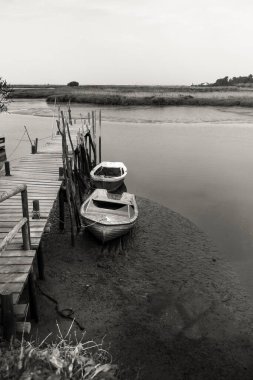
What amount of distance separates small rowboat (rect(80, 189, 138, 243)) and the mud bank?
1.99 feet

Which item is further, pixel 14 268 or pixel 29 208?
pixel 29 208

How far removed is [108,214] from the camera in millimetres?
12328

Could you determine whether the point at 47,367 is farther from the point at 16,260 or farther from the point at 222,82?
the point at 222,82

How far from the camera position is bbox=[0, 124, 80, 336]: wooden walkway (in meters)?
6.01

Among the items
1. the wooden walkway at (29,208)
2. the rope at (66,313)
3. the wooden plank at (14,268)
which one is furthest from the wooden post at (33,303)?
the wooden plank at (14,268)

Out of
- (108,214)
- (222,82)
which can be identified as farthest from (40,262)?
(222,82)

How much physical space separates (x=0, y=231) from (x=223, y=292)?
19.1 ft

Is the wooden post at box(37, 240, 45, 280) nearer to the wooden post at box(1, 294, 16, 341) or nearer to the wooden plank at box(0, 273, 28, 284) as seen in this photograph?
the wooden plank at box(0, 273, 28, 284)

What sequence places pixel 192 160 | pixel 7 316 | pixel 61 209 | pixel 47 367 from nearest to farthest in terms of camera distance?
pixel 47 367
pixel 7 316
pixel 61 209
pixel 192 160

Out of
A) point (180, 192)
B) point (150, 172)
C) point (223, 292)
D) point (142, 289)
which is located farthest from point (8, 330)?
point (150, 172)

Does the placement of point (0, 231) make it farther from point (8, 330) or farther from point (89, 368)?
point (89, 368)

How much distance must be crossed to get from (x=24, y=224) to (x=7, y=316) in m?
1.99

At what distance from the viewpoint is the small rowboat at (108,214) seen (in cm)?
1096

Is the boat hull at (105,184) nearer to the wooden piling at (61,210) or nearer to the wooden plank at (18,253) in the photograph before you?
the wooden piling at (61,210)
